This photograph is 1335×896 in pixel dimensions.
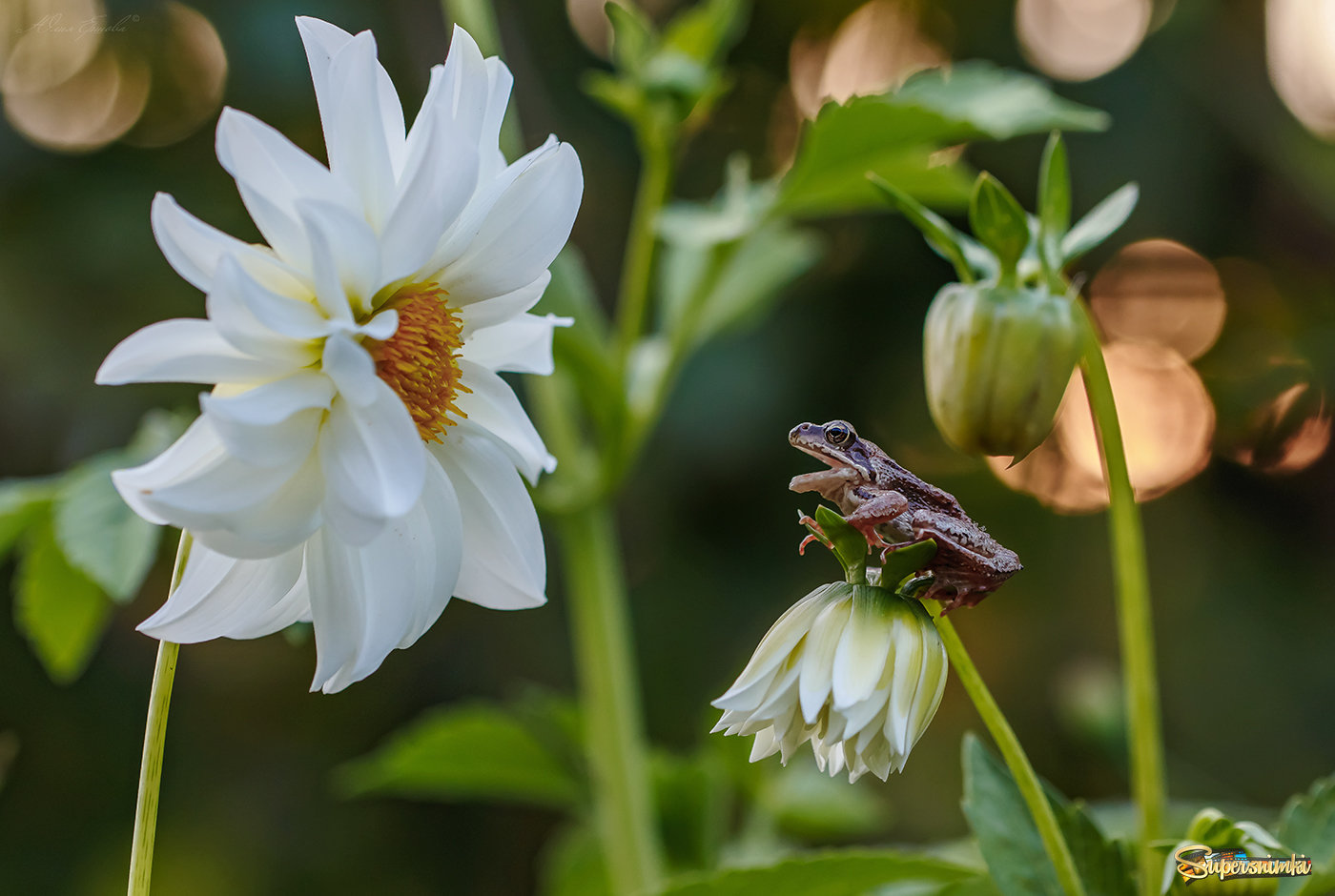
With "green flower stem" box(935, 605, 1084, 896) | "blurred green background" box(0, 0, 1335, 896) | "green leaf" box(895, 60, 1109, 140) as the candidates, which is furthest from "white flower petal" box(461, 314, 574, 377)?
"blurred green background" box(0, 0, 1335, 896)

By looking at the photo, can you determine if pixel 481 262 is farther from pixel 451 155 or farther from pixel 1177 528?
pixel 1177 528

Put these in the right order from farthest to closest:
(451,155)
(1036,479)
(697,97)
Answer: (1036,479), (697,97), (451,155)

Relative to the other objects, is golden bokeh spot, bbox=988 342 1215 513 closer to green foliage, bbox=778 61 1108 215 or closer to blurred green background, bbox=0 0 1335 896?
blurred green background, bbox=0 0 1335 896

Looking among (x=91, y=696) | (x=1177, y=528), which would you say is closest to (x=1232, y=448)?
(x=1177, y=528)

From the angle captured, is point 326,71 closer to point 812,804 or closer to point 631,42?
point 631,42

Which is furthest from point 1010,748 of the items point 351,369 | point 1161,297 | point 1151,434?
point 1161,297

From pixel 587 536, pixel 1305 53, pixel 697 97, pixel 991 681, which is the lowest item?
pixel 991 681
